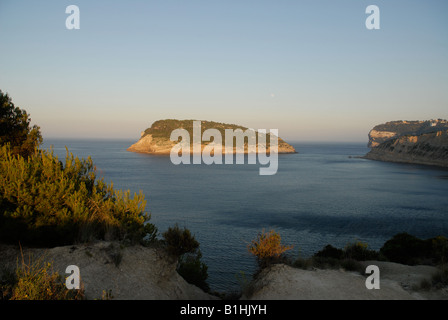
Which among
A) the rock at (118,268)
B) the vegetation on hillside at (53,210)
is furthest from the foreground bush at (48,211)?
the rock at (118,268)

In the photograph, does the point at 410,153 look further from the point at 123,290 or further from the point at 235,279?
the point at 123,290

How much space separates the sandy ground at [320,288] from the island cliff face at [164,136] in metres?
129

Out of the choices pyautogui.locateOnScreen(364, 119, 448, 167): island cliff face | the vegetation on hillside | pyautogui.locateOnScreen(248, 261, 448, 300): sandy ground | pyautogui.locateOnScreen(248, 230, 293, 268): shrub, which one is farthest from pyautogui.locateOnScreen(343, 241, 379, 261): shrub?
pyautogui.locateOnScreen(364, 119, 448, 167): island cliff face

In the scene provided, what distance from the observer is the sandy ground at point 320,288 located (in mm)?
8508

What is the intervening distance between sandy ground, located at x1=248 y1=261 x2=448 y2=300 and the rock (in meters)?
2.71

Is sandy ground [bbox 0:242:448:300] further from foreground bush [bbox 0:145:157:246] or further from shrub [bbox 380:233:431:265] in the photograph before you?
shrub [bbox 380:233:431:265]

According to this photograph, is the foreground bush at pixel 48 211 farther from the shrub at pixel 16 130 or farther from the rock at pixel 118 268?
the shrub at pixel 16 130

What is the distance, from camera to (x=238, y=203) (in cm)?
4153

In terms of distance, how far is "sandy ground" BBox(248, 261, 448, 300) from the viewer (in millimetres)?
8508

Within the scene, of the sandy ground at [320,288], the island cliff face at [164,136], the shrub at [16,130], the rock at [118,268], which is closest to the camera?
the sandy ground at [320,288]

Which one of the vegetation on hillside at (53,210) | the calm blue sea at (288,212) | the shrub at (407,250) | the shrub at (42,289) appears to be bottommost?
the calm blue sea at (288,212)

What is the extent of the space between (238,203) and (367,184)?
32.4 m

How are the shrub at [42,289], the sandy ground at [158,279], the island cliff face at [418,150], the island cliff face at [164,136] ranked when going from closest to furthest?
the shrub at [42,289] → the sandy ground at [158,279] → the island cliff face at [418,150] → the island cliff face at [164,136]

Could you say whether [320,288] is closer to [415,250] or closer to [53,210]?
[53,210]
